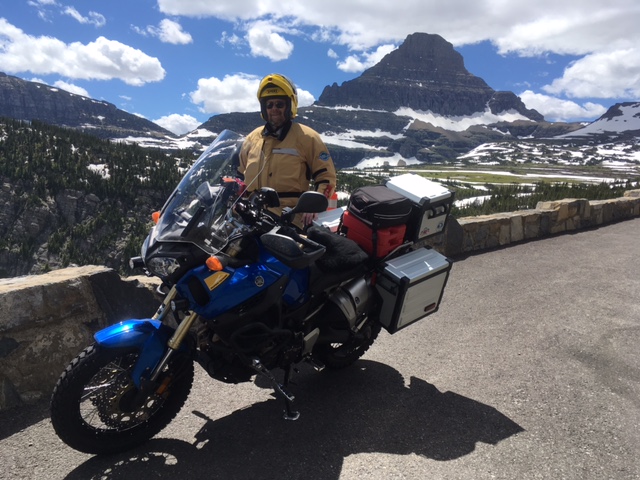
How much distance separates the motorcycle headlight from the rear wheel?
163 centimetres

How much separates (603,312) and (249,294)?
4.77 metres

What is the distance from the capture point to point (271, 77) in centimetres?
436

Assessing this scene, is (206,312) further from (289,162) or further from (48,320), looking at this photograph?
(289,162)

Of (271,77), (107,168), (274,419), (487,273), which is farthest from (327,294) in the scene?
(107,168)

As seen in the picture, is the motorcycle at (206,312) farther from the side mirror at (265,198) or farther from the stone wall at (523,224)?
the stone wall at (523,224)

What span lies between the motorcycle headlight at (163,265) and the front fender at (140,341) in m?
0.37

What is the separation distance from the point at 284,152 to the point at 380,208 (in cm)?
126

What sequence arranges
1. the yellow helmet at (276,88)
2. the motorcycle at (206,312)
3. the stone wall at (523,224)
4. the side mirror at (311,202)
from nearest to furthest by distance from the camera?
the motorcycle at (206,312)
the side mirror at (311,202)
the yellow helmet at (276,88)
the stone wall at (523,224)

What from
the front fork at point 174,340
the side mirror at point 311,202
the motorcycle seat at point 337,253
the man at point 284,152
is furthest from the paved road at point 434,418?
the man at point 284,152

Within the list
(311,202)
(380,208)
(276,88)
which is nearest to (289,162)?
(276,88)

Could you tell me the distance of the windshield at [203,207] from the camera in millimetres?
2996

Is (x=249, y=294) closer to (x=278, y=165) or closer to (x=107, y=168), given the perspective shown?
(x=278, y=165)

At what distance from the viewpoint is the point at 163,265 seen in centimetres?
300

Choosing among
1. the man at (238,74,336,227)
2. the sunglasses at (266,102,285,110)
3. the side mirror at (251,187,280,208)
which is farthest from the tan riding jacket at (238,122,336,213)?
the side mirror at (251,187,280,208)
